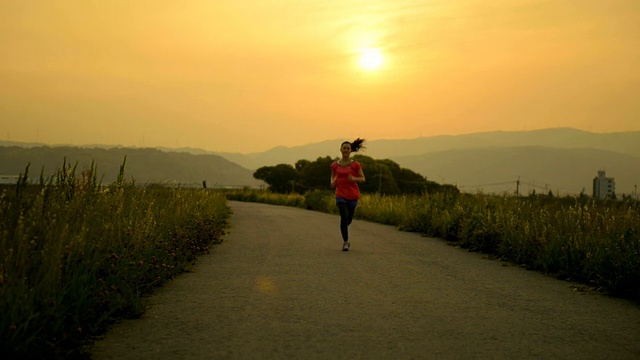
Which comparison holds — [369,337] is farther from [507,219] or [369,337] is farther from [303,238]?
[303,238]

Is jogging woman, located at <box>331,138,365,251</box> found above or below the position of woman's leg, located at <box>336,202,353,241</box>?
above

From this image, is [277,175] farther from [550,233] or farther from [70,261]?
[70,261]

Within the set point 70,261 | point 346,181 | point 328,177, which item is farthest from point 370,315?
point 328,177

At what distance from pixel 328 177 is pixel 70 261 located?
86.7 m

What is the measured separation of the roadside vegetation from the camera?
30.7 ft

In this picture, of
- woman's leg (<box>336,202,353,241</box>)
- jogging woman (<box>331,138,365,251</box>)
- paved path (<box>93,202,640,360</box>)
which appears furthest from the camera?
jogging woman (<box>331,138,365,251</box>)

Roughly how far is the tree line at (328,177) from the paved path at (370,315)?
6799 centimetres

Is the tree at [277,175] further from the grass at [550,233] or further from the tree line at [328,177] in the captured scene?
the grass at [550,233]

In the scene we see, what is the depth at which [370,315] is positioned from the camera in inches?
269

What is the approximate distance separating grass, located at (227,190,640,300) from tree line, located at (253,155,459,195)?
5848 cm

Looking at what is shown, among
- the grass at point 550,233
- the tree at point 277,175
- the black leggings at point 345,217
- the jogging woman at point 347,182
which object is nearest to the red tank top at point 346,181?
the jogging woman at point 347,182

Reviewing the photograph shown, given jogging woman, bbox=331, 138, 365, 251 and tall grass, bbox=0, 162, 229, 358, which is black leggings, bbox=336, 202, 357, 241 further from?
tall grass, bbox=0, 162, 229, 358

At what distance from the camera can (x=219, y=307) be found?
719 centimetres

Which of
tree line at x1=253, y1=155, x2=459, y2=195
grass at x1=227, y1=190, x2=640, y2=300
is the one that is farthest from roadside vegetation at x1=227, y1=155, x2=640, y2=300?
tree line at x1=253, y1=155, x2=459, y2=195
